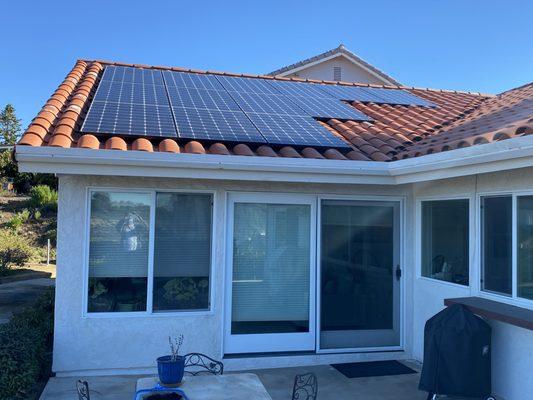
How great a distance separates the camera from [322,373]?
7.36 m

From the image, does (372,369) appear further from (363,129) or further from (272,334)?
(363,129)

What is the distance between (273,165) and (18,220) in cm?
1783

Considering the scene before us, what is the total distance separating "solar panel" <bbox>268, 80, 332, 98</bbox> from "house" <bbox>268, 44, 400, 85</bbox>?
28.1 ft

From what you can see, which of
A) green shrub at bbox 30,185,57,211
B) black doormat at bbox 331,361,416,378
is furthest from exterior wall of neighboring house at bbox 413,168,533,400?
green shrub at bbox 30,185,57,211

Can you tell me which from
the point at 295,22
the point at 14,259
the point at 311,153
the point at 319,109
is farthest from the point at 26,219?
the point at 311,153

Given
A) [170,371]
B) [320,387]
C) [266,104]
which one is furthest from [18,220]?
[170,371]

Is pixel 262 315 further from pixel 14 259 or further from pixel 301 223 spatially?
pixel 14 259

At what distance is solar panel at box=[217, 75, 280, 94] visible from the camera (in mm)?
10430

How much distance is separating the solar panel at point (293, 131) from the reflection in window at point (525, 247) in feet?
8.41

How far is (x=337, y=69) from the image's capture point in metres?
21.1

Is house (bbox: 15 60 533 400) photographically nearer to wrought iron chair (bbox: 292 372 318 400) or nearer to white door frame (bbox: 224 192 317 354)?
white door frame (bbox: 224 192 317 354)

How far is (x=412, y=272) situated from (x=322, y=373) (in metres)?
2.16

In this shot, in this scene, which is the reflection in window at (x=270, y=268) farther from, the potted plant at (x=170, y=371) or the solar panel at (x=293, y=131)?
the potted plant at (x=170, y=371)

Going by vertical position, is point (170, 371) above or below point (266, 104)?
below
